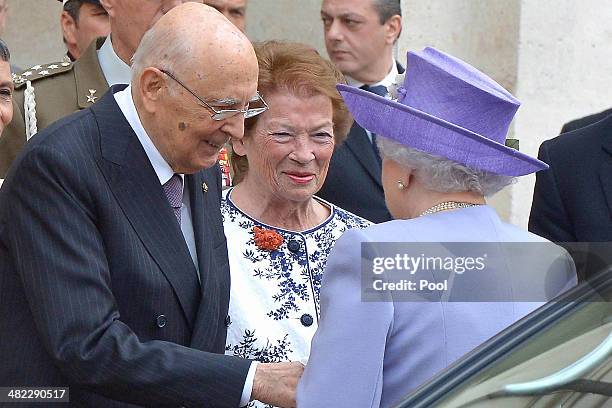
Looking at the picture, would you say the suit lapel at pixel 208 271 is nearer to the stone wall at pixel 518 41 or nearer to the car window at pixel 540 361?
the car window at pixel 540 361

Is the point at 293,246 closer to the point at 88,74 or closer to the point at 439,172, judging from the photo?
the point at 88,74

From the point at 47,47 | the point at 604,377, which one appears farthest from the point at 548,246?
the point at 47,47

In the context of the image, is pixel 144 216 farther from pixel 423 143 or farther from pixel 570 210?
pixel 570 210

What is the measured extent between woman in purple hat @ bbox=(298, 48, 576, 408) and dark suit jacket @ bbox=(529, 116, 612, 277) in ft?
3.76

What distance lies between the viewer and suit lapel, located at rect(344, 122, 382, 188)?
4742mm

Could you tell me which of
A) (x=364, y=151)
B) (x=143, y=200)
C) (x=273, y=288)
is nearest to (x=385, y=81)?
(x=364, y=151)

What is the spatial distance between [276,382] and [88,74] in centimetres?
172

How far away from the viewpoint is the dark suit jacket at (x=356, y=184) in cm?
466

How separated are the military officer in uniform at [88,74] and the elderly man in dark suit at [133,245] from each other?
40.7 inches

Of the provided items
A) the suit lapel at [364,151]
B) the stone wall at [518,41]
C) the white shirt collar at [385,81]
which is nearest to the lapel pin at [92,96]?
the suit lapel at [364,151]

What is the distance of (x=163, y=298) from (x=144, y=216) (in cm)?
20

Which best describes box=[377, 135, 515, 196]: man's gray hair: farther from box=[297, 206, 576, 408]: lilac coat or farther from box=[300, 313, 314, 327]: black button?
box=[300, 313, 314, 327]: black button

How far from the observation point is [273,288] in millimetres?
3699

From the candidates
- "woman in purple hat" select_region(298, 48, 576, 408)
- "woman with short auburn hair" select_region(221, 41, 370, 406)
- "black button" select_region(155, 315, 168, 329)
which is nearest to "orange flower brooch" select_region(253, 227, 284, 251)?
"woman with short auburn hair" select_region(221, 41, 370, 406)
